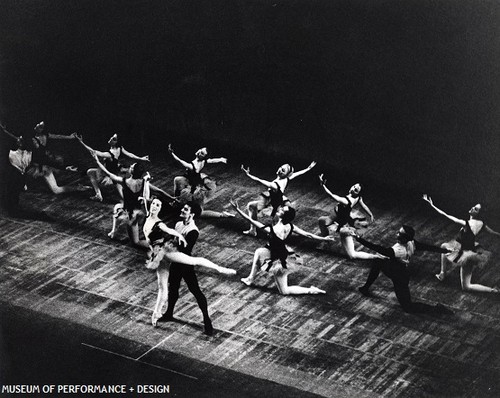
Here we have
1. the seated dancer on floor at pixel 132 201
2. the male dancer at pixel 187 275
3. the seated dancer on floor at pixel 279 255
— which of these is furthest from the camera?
the seated dancer on floor at pixel 132 201

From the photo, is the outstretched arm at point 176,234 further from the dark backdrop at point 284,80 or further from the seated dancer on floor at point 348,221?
the dark backdrop at point 284,80

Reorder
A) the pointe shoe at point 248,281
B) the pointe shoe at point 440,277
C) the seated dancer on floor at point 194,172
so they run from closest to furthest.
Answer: the pointe shoe at point 248,281
the pointe shoe at point 440,277
the seated dancer on floor at point 194,172

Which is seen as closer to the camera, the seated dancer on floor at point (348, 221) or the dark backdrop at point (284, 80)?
the seated dancer on floor at point (348, 221)

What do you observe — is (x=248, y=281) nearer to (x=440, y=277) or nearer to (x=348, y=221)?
(x=348, y=221)

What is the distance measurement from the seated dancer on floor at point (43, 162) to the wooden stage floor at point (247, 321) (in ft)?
3.21

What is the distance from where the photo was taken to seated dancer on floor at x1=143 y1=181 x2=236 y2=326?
48.4 ft

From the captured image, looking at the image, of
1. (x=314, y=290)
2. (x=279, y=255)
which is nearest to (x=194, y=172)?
(x=279, y=255)

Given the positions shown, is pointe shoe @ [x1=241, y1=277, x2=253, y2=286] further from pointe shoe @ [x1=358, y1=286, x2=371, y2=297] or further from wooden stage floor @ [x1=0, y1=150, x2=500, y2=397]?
pointe shoe @ [x1=358, y1=286, x2=371, y2=297]

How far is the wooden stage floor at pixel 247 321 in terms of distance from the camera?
1400 centimetres

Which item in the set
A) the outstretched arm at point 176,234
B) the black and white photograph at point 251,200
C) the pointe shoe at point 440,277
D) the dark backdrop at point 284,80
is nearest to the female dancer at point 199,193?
the black and white photograph at point 251,200

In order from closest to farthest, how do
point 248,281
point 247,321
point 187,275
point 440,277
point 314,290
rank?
1. point 187,275
2. point 247,321
3. point 314,290
4. point 248,281
5. point 440,277

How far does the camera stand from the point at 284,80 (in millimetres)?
21266

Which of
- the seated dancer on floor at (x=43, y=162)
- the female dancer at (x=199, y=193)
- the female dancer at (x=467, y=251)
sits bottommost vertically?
the female dancer at (x=467, y=251)

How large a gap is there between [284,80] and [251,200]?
2906mm
